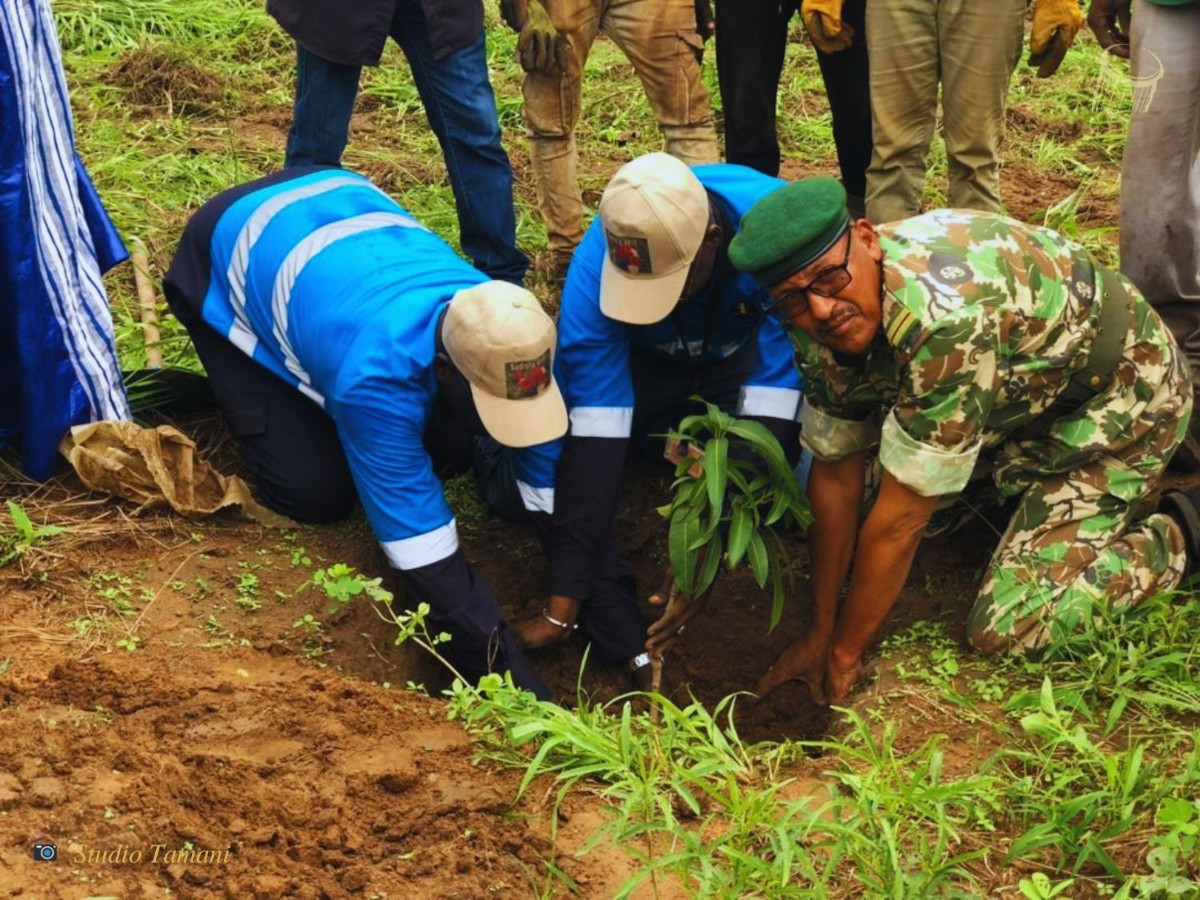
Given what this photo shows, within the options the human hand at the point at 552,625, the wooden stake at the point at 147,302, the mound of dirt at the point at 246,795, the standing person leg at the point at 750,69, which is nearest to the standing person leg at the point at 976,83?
the standing person leg at the point at 750,69

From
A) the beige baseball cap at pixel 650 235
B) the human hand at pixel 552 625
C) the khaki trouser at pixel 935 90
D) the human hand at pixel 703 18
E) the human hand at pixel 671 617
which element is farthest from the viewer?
the human hand at pixel 703 18

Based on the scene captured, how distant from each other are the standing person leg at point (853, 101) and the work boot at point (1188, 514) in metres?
1.42

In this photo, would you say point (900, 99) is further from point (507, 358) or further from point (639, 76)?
point (507, 358)

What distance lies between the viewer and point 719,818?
9.04 feet

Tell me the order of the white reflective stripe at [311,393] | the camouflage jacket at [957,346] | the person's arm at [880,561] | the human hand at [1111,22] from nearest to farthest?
the camouflage jacket at [957,346], the person's arm at [880,561], the white reflective stripe at [311,393], the human hand at [1111,22]

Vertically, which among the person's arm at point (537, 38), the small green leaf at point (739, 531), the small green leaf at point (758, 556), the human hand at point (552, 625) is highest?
the person's arm at point (537, 38)

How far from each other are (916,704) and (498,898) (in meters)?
1.20

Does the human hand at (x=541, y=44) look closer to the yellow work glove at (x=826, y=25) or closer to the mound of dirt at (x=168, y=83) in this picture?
the yellow work glove at (x=826, y=25)

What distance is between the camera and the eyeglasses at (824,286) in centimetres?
288

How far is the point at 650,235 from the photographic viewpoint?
10.6ft

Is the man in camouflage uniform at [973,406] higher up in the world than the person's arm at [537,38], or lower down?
lower down

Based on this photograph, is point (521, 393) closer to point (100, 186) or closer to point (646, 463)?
point (646, 463)

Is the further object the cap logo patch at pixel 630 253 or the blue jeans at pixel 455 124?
the blue jeans at pixel 455 124

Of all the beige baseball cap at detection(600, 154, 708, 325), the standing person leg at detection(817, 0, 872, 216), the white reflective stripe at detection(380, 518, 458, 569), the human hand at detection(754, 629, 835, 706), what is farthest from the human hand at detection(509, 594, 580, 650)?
the standing person leg at detection(817, 0, 872, 216)
